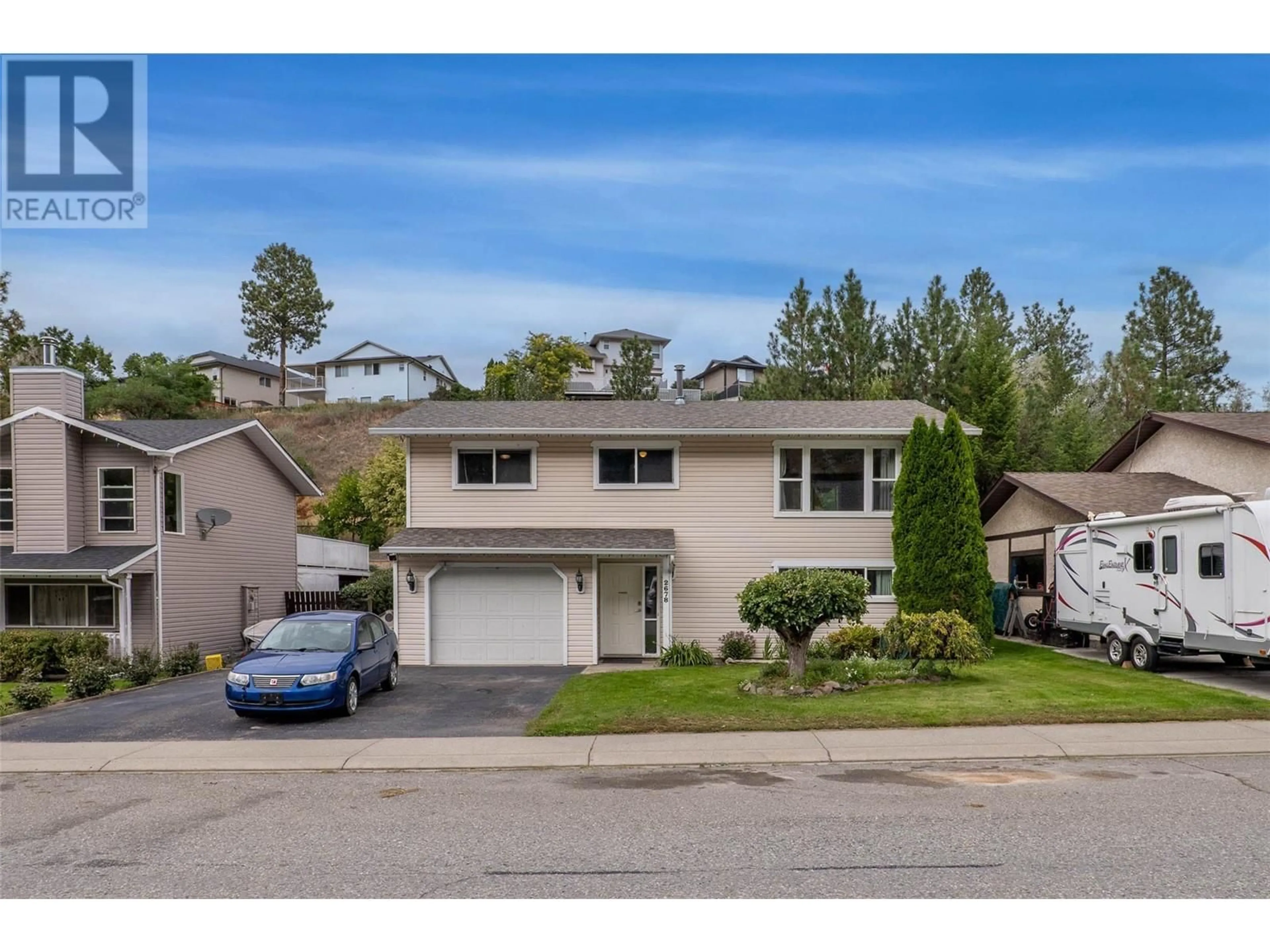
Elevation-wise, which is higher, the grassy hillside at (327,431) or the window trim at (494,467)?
the grassy hillside at (327,431)

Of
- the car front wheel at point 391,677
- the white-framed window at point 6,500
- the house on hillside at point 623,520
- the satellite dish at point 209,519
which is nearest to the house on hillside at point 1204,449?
Answer: the house on hillside at point 623,520

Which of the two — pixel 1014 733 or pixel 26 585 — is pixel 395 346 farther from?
pixel 1014 733

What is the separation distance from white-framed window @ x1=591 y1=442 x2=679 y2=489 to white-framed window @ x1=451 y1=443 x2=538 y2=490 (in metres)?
1.58

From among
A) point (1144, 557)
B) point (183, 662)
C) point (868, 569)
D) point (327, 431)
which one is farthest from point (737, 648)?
point (327, 431)

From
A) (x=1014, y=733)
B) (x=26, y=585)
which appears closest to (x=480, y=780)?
(x=1014, y=733)

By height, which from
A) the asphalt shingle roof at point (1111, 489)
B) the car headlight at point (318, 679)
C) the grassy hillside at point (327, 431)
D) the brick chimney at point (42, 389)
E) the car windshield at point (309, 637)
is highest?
the grassy hillside at point (327, 431)

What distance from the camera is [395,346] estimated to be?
75812 mm

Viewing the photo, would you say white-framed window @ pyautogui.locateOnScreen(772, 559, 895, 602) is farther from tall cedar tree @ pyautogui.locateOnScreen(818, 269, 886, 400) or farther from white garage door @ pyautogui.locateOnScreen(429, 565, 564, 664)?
tall cedar tree @ pyautogui.locateOnScreen(818, 269, 886, 400)

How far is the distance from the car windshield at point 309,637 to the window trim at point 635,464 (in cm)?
790

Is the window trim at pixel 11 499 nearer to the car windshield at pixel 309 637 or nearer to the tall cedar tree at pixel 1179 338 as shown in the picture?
the car windshield at pixel 309 637

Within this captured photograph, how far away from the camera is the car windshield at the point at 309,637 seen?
15.4 meters

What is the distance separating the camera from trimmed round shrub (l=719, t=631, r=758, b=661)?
2100 cm

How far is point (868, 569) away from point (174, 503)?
1799 centimetres

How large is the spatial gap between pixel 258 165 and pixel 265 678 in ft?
39.2
